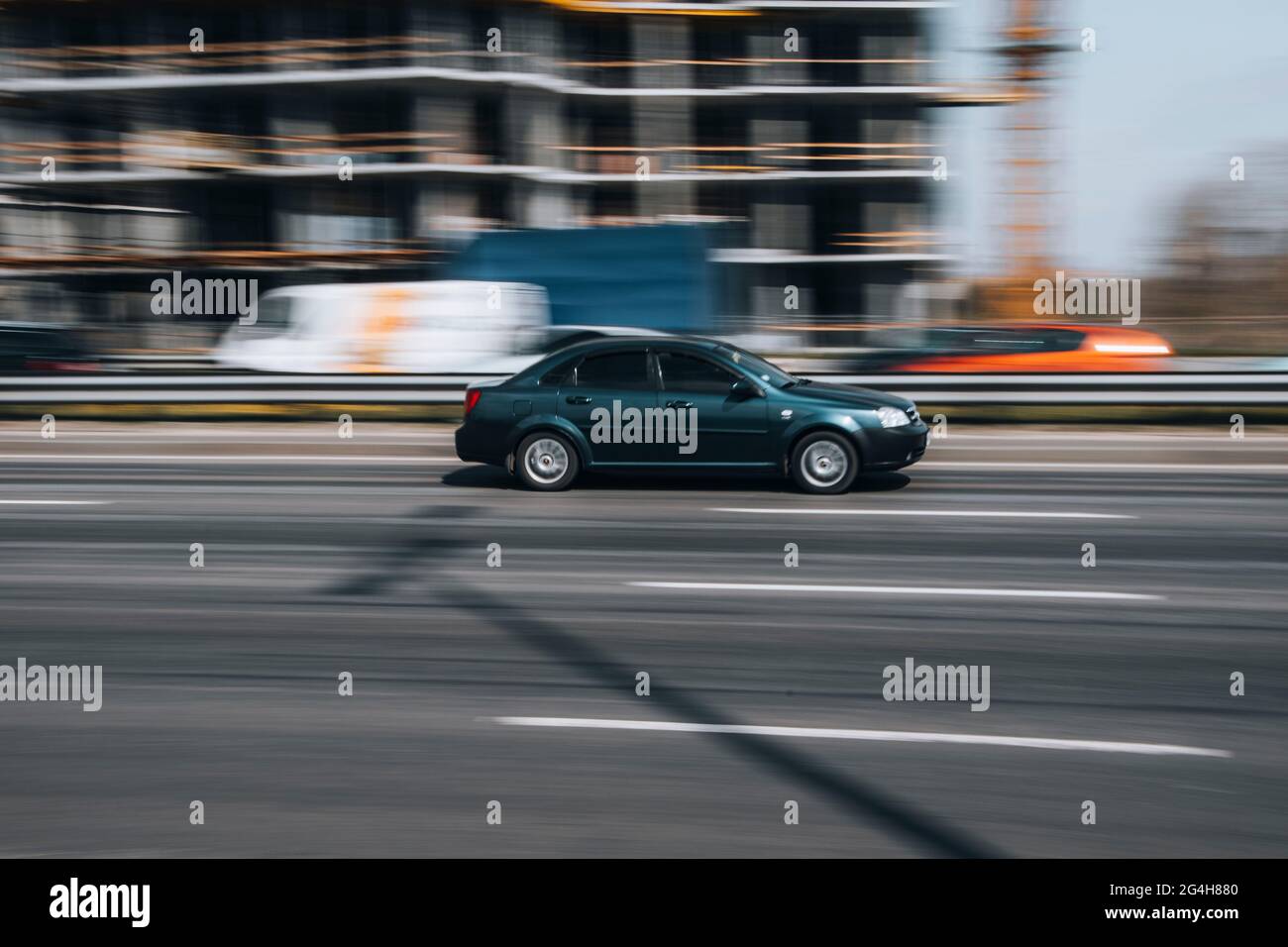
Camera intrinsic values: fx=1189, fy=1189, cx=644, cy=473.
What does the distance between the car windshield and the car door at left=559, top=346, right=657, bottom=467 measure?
790mm

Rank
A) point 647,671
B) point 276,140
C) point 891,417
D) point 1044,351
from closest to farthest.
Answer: point 647,671 < point 891,417 < point 1044,351 < point 276,140

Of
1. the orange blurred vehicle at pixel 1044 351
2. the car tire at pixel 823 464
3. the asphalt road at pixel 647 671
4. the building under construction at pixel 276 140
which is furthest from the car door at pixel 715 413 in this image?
the building under construction at pixel 276 140

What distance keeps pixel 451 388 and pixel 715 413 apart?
6.68 m

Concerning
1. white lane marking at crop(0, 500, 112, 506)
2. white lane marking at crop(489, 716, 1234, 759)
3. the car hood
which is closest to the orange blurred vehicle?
the car hood

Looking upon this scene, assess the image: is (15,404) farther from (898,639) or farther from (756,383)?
(898,639)

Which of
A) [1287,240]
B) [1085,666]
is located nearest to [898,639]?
[1085,666]

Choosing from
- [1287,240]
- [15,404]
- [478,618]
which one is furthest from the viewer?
[1287,240]

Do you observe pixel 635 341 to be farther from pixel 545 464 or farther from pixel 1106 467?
pixel 1106 467

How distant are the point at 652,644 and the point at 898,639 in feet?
4.38

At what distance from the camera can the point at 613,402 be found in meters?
11.1

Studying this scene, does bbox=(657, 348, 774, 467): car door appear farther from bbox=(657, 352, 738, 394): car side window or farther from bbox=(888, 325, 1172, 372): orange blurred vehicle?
bbox=(888, 325, 1172, 372): orange blurred vehicle

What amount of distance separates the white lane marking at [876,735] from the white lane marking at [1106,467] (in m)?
8.23

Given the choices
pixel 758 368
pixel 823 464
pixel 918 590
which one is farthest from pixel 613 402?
pixel 918 590
